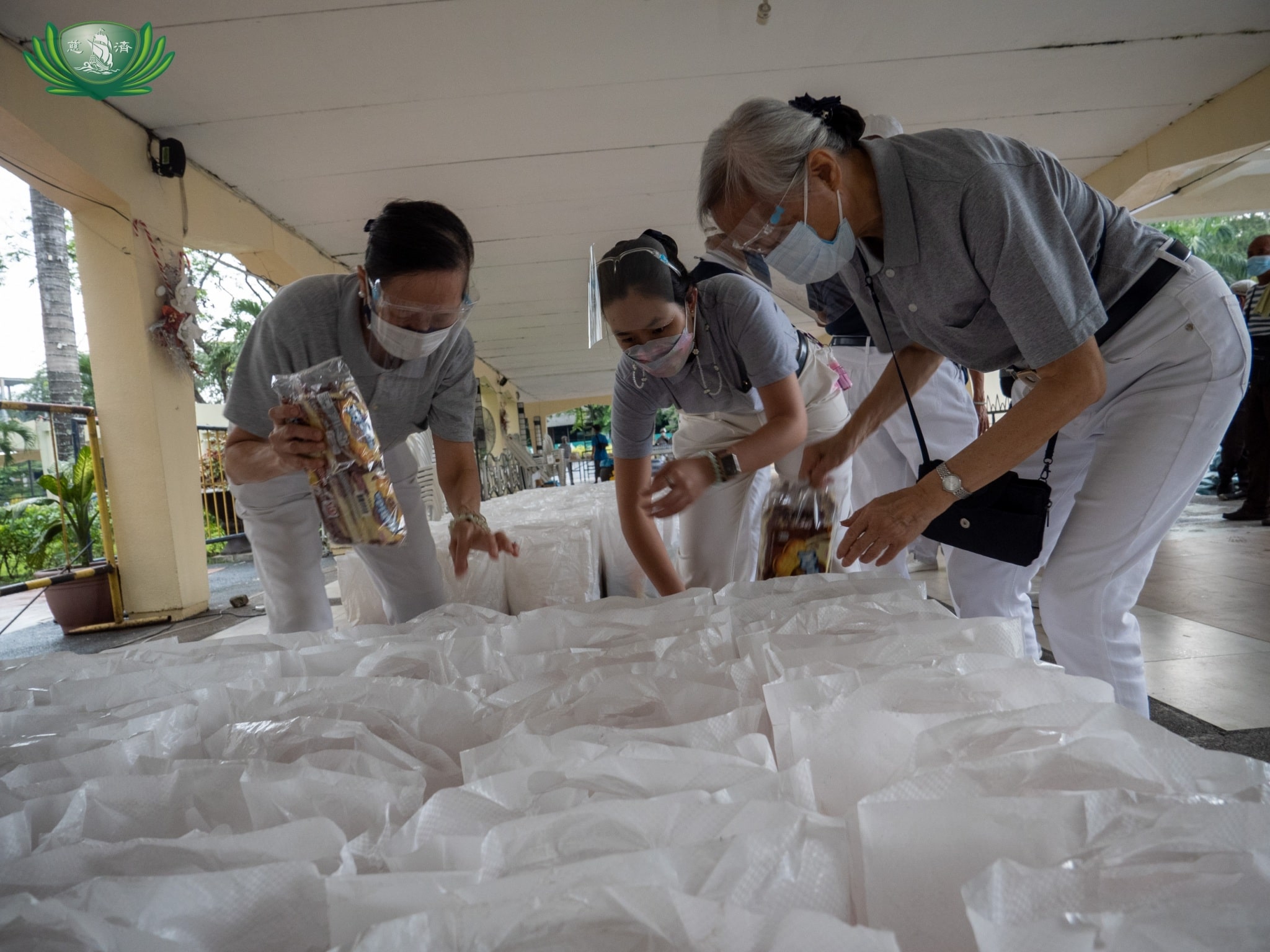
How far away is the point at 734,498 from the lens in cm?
246

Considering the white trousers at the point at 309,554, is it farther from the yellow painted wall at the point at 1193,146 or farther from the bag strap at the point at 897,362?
the yellow painted wall at the point at 1193,146

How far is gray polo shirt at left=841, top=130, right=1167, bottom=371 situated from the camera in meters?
1.18

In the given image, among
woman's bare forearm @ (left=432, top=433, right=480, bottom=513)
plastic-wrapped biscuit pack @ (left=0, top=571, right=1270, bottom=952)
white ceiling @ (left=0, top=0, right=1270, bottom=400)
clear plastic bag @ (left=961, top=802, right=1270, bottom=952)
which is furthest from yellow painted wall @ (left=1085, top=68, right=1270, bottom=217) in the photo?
clear plastic bag @ (left=961, top=802, right=1270, bottom=952)

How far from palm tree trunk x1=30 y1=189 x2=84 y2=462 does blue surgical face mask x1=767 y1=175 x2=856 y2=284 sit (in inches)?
298

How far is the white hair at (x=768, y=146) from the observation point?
123 cm

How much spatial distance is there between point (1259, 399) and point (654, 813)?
659 cm

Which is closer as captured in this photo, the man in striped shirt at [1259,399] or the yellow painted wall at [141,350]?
the yellow painted wall at [141,350]

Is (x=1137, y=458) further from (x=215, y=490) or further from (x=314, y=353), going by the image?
(x=215, y=490)

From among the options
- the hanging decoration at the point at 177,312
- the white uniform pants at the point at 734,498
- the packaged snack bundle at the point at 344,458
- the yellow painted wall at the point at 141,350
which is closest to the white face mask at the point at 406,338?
the packaged snack bundle at the point at 344,458

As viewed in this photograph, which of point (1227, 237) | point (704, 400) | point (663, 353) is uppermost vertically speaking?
point (1227, 237)

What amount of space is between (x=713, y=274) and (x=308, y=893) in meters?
2.04

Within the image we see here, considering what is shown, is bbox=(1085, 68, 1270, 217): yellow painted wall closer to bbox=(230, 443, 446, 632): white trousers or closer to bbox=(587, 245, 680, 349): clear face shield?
bbox=(587, 245, 680, 349): clear face shield

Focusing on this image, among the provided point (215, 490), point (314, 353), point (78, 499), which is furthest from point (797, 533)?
point (215, 490)

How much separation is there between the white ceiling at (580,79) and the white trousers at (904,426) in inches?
69.8
